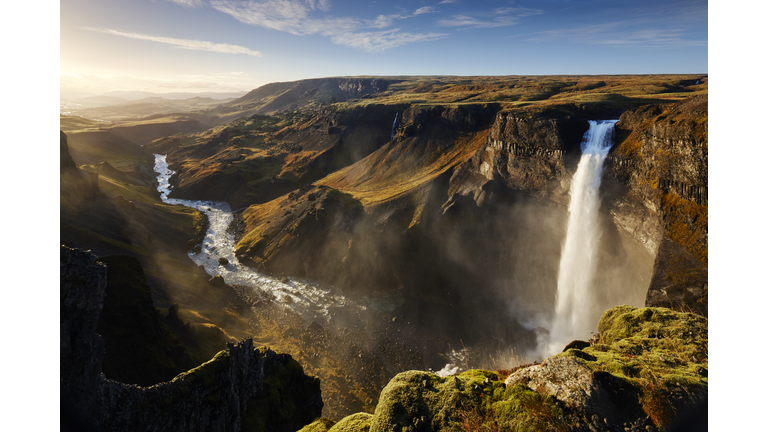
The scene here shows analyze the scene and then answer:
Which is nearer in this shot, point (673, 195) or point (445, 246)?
point (673, 195)

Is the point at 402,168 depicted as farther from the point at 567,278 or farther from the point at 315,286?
the point at 567,278

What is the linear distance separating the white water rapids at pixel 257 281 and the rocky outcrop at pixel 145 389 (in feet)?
88.6

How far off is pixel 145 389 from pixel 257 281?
41.7 metres

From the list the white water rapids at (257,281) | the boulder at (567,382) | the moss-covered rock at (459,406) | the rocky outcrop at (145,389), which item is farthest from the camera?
the white water rapids at (257,281)

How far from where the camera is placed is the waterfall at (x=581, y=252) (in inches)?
1501

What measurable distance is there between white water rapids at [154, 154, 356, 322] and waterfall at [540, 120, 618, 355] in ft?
103

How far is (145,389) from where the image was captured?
1368 centimetres

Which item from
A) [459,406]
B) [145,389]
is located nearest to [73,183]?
[145,389]

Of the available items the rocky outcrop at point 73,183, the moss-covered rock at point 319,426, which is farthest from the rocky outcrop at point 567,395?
the rocky outcrop at point 73,183

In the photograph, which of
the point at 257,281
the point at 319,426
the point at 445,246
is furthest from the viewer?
the point at 257,281

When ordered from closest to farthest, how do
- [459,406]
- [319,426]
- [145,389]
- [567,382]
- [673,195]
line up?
1. [567,382]
2. [459,406]
3. [145,389]
4. [319,426]
5. [673,195]

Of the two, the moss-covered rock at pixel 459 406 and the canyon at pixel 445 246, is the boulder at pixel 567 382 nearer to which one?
the canyon at pixel 445 246

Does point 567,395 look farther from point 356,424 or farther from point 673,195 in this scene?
point 673,195

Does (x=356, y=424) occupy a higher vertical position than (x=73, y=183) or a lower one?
lower
